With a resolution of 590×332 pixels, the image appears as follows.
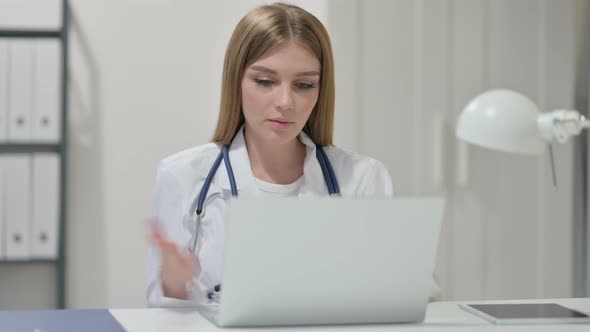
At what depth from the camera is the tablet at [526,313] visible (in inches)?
66.7

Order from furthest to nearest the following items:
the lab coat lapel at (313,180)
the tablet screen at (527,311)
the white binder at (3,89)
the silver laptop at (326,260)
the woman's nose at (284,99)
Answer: the white binder at (3,89), the lab coat lapel at (313,180), the woman's nose at (284,99), the tablet screen at (527,311), the silver laptop at (326,260)

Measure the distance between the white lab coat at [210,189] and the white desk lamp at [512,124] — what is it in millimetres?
812

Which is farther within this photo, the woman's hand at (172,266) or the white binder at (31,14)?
the white binder at (31,14)

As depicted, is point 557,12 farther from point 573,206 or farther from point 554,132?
point 554,132

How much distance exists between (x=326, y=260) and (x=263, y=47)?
32.5 inches

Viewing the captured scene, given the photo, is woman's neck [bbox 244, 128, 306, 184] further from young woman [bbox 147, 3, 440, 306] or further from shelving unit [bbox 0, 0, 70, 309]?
shelving unit [bbox 0, 0, 70, 309]

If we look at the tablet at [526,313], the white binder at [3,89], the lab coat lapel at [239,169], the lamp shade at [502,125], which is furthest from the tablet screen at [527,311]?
the white binder at [3,89]

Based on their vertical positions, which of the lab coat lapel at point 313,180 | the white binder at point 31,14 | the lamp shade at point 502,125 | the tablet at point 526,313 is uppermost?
the white binder at point 31,14

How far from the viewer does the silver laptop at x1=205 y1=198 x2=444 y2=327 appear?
149 centimetres

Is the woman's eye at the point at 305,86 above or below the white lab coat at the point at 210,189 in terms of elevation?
above

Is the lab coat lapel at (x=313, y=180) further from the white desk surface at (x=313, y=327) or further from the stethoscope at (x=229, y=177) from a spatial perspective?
the white desk surface at (x=313, y=327)

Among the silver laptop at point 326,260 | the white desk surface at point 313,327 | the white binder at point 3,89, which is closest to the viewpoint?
the silver laptop at point 326,260

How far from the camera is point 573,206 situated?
10.8 ft

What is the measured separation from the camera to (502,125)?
1.51m
